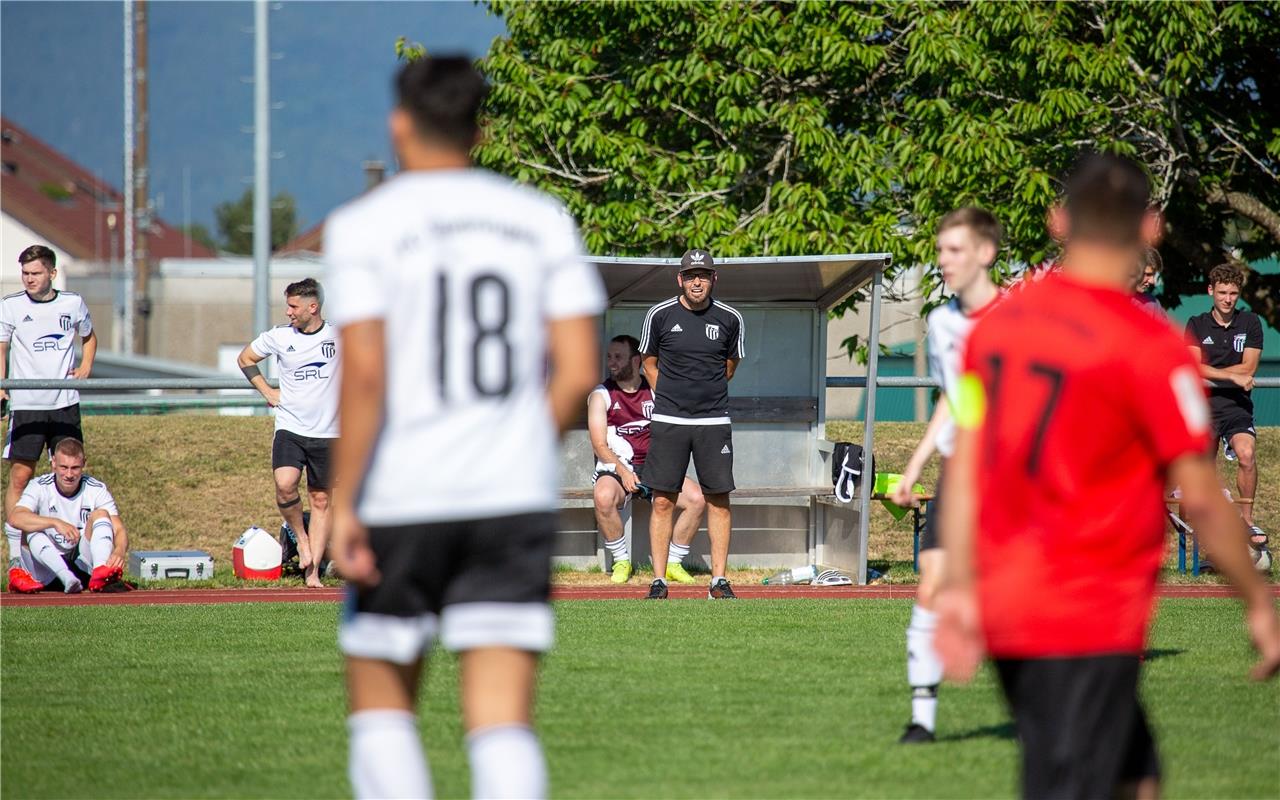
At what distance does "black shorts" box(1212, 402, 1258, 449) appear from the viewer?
12523mm

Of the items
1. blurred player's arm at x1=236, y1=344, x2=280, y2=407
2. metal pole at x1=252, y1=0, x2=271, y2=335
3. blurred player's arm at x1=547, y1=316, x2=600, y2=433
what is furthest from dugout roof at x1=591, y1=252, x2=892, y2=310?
metal pole at x1=252, y1=0, x2=271, y2=335

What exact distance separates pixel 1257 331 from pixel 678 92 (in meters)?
8.16

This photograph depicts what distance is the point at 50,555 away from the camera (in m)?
11.6

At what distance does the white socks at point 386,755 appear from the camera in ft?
11.5

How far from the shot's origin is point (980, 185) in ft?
55.6

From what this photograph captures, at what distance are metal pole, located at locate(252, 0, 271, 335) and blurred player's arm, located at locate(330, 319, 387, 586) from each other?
19678 millimetres

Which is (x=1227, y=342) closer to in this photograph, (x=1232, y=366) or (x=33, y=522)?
(x=1232, y=366)

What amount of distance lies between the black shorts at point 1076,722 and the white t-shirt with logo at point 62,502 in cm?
986

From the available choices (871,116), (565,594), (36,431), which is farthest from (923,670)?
(871,116)

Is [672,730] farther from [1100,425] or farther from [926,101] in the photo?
[926,101]

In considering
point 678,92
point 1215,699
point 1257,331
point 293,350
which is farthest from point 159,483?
point 1215,699

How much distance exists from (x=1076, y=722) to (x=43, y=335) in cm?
1099

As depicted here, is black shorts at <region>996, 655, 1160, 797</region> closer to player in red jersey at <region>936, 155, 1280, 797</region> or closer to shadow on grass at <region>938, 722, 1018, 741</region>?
player in red jersey at <region>936, 155, 1280, 797</region>

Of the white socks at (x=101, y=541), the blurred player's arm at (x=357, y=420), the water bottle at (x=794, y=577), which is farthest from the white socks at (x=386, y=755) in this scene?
the water bottle at (x=794, y=577)
